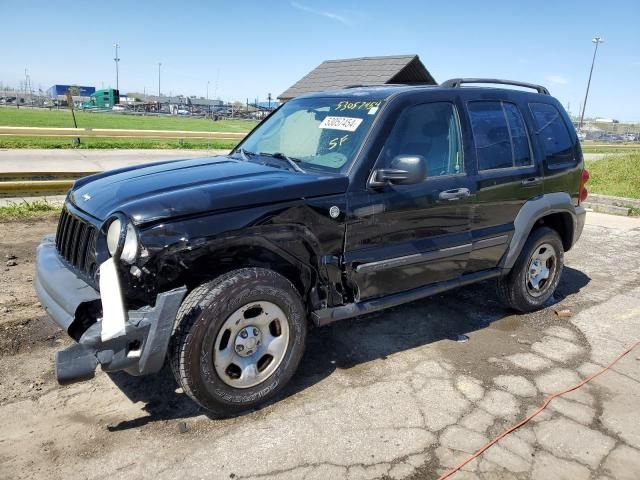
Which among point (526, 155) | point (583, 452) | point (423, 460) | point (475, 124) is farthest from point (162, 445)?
point (526, 155)

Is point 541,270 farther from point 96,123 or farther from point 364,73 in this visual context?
point 96,123

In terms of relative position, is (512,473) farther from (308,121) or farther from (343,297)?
(308,121)

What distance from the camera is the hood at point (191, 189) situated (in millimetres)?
2857

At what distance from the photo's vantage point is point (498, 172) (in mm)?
4281

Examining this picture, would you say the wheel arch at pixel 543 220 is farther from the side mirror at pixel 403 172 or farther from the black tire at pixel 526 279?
the side mirror at pixel 403 172

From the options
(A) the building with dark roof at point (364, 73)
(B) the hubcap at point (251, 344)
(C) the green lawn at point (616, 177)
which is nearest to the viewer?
(B) the hubcap at point (251, 344)

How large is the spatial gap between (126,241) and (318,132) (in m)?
1.75

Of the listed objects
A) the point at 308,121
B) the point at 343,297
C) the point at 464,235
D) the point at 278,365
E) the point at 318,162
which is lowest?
the point at 278,365

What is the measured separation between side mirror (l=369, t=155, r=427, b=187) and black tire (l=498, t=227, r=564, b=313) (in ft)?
6.30

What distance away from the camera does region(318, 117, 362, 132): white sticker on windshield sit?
145 inches

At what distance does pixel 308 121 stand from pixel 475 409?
247 centimetres

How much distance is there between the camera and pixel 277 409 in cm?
321

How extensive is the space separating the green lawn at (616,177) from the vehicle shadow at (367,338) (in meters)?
8.28

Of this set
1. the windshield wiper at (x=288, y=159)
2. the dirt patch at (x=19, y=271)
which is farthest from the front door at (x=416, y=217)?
the dirt patch at (x=19, y=271)
